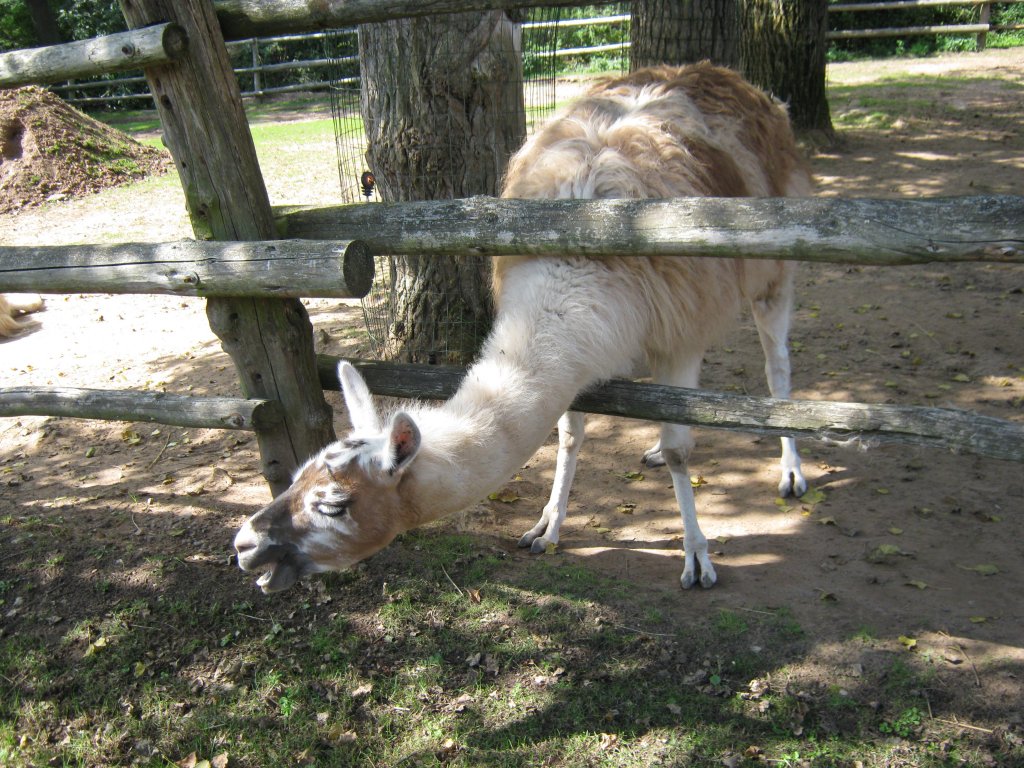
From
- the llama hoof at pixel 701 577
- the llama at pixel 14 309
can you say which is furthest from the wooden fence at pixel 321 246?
the llama at pixel 14 309

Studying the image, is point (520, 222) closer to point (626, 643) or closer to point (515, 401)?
point (515, 401)

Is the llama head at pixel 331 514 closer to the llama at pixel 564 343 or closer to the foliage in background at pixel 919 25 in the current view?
the llama at pixel 564 343

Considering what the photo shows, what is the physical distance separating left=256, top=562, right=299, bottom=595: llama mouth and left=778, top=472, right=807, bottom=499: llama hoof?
3096 millimetres

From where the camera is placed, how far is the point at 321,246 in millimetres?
2945

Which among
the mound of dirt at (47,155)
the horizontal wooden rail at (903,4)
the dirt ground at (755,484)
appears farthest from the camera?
the horizontal wooden rail at (903,4)

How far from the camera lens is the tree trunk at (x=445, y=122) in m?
4.45

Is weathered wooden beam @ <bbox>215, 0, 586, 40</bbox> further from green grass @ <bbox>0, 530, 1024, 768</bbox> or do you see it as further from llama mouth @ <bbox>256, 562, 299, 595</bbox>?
green grass @ <bbox>0, 530, 1024, 768</bbox>

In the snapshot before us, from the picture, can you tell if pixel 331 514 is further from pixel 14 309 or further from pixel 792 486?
pixel 14 309

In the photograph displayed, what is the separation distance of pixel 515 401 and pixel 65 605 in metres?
2.36

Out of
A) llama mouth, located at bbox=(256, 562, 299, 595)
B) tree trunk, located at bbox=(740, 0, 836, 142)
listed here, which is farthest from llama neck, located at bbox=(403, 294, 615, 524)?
tree trunk, located at bbox=(740, 0, 836, 142)

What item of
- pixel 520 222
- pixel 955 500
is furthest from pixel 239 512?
pixel 955 500

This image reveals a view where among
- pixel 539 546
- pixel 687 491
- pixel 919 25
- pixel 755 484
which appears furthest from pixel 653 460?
pixel 919 25

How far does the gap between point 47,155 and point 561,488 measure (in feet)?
35.9

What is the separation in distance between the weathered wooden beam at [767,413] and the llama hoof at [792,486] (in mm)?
1803
